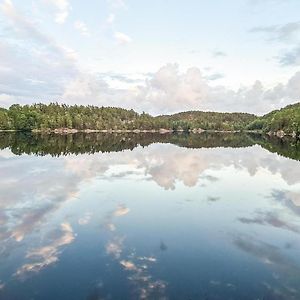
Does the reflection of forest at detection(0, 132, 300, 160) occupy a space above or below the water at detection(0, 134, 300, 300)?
above

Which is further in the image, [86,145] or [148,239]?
[86,145]

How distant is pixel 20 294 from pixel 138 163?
164 ft

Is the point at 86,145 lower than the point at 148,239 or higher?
higher

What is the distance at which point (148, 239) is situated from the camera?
2250 cm

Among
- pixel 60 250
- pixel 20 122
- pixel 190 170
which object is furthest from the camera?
pixel 20 122

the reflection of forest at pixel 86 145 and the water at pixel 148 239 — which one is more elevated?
the reflection of forest at pixel 86 145

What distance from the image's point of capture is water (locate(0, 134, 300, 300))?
1614cm

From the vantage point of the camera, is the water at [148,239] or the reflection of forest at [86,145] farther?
the reflection of forest at [86,145]

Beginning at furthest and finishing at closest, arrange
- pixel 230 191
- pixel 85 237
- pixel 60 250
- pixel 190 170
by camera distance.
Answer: pixel 190 170, pixel 230 191, pixel 85 237, pixel 60 250

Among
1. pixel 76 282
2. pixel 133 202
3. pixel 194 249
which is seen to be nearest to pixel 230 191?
pixel 133 202

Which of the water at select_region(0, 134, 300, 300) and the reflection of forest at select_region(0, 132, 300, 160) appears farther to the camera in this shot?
the reflection of forest at select_region(0, 132, 300, 160)

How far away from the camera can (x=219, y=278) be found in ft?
56.0

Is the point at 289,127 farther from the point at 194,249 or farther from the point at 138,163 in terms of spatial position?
the point at 194,249

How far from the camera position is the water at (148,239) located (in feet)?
53.0
